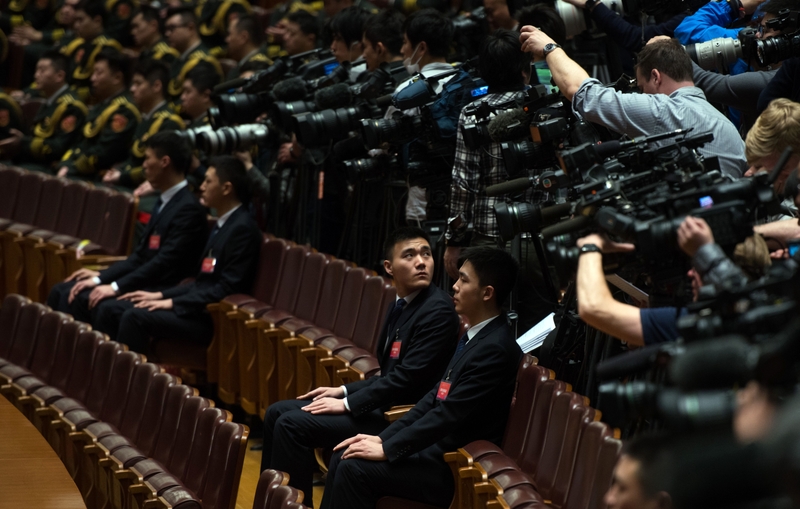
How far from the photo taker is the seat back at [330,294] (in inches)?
131

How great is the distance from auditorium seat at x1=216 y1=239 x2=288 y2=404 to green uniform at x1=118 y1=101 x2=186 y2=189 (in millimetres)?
1398

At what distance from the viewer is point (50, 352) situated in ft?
11.3

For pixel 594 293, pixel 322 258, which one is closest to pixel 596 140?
pixel 594 293

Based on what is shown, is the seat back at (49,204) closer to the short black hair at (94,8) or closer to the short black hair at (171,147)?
the short black hair at (171,147)

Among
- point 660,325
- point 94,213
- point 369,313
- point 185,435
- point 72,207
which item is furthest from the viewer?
point 72,207

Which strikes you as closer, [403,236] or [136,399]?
[403,236]

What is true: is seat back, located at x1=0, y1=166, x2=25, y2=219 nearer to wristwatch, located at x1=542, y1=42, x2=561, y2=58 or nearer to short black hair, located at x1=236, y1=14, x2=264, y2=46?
short black hair, located at x1=236, y1=14, x2=264, y2=46

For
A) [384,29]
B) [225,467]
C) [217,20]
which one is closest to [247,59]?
[217,20]

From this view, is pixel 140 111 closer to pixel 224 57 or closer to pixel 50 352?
pixel 224 57

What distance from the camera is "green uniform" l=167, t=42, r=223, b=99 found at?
539 cm

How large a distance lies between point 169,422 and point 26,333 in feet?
3.62

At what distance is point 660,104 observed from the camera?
7.25 feet

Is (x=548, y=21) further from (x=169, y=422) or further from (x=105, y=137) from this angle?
(x=105, y=137)

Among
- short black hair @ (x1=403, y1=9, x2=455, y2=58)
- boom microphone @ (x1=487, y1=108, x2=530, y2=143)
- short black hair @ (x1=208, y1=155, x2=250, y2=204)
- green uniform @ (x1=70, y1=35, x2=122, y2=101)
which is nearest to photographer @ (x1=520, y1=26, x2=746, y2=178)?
boom microphone @ (x1=487, y1=108, x2=530, y2=143)
